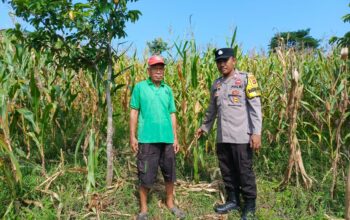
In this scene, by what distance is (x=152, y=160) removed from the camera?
3334 millimetres

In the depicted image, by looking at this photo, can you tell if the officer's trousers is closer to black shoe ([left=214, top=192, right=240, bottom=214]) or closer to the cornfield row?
black shoe ([left=214, top=192, right=240, bottom=214])

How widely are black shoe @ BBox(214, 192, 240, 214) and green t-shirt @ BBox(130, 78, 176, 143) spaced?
83 cm

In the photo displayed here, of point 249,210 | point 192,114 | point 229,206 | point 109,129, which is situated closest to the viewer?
point 249,210

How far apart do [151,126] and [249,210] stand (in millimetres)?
1208

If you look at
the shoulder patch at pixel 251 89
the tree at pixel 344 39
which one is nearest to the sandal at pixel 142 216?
the shoulder patch at pixel 251 89

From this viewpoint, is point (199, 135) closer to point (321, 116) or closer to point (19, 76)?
point (321, 116)

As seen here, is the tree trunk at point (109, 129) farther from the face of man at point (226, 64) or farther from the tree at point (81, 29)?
the face of man at point (226, 64)

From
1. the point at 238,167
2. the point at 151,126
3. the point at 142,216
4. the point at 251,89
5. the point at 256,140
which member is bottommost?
the point at 142,216

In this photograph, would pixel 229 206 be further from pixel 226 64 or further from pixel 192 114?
pixel 226 64

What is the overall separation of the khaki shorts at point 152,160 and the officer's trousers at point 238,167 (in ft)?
1.67

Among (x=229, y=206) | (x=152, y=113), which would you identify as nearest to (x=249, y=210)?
(x=229, y=206)

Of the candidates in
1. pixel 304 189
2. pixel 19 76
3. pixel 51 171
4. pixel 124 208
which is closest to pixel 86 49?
pixel 19 76

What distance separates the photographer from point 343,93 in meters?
3.54

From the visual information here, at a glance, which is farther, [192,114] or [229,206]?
[192,114]
